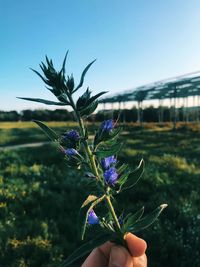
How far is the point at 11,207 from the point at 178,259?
392 centimetres

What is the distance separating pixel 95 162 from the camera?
1459mm

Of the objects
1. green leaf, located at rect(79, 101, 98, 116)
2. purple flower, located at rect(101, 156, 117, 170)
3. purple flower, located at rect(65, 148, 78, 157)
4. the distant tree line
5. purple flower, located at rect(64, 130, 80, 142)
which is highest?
green leaf, located at rect(79, 101, 98, 116)

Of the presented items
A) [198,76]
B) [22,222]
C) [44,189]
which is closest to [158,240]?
[22,222]

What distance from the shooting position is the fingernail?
1280mm

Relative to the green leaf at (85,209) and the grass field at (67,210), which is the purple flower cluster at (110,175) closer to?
the green leaf at (85,209)

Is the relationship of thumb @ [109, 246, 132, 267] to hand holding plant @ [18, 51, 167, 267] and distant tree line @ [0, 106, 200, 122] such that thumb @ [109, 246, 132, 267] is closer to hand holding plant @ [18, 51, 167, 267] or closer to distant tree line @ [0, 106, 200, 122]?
hand holding plant @ [18, 51, 167, 267]

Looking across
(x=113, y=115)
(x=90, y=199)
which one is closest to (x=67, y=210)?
(x=90, y=199)

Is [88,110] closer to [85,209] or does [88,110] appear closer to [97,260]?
[85,209]

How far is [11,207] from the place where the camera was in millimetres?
9320

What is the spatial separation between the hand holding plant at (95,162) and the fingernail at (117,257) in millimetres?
29

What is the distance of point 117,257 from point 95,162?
32 cm

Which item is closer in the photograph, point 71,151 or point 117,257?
point 117,257

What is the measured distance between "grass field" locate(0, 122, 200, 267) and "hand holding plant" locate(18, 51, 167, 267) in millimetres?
5659

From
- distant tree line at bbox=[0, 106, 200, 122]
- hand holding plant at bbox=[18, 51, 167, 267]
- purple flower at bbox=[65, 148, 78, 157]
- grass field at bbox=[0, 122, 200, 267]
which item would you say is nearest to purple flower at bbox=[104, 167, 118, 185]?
hand holding plant at bbox=[18, 51, 167, 267]
